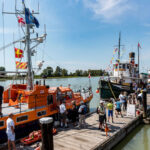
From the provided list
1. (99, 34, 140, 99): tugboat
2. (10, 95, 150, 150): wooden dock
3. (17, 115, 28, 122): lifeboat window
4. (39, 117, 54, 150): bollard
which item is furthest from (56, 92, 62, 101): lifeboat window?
(99, 34, 140, 99): tugboat

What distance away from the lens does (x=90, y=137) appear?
27.8 ft

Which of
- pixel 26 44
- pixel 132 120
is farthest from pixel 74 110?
pixel 26 44

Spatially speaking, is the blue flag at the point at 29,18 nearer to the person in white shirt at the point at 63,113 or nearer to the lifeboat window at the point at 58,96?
the lifeboat window at the point at 58,96

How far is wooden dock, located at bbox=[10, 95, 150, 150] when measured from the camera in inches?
298

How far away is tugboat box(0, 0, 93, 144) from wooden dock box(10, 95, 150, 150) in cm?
167

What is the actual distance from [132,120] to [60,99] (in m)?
6.17

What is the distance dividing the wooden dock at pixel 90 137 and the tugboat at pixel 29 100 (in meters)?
1.67

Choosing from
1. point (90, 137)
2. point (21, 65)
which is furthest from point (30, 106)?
point (90, 137)

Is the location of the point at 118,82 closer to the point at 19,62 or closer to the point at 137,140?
the point at 137,140

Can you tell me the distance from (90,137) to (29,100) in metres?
4.56

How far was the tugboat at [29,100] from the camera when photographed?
873 centimetres

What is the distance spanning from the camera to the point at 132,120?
1202 centimetres

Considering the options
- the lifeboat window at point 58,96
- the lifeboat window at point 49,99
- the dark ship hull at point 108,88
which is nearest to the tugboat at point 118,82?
the dark ship hull at point 108,88

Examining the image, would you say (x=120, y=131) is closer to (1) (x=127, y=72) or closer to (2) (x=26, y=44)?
(2) (x=26, y=44)
